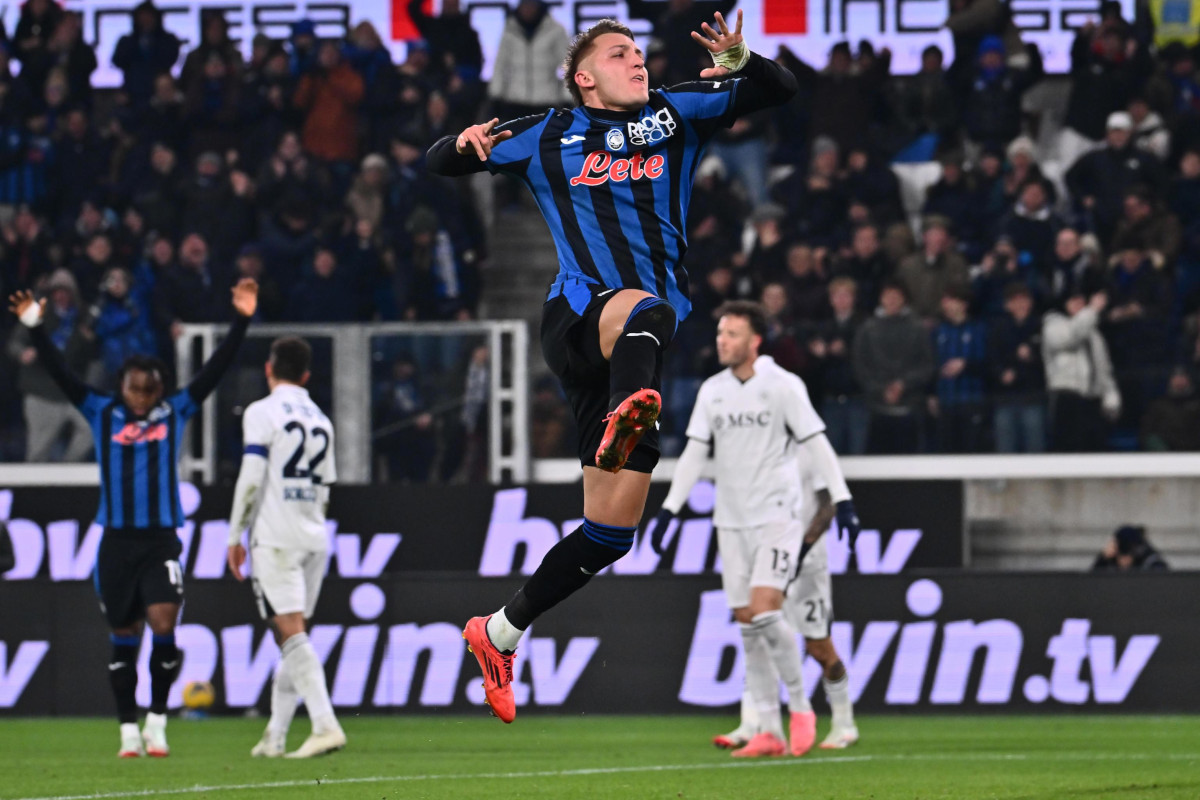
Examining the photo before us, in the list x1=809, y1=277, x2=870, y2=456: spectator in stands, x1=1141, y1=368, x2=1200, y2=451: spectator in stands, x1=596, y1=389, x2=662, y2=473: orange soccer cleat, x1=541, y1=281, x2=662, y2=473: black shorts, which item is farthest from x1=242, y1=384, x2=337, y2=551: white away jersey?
x1=1141, y1=368, x2=1200, y2=451: spectator in stands

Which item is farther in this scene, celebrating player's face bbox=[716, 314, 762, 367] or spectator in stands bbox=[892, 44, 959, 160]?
spectator in stands bbox=[892, 44, 959, 160]

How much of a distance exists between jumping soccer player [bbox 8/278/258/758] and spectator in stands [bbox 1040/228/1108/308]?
7.07 m

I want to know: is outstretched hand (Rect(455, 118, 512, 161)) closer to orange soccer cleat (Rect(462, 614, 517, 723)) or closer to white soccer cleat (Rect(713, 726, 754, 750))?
orange soccer cleat (Rect(462, 614, 517, 723))

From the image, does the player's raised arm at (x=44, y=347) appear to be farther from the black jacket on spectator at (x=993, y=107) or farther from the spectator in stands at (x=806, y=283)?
the black jacket on spectator at (x=993, y=107)

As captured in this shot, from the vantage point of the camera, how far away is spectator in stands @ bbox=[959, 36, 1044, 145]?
52.3 feet

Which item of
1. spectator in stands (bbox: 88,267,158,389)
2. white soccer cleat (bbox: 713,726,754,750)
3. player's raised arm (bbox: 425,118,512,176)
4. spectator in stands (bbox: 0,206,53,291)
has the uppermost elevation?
player's raised arm (bbox: 425,118,512,176)

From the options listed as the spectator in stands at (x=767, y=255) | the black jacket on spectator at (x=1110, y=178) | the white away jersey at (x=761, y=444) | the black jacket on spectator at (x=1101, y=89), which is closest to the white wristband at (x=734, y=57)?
the white away jersey at (x=761, y=444)

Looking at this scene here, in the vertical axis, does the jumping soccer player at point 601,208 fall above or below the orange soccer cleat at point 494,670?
above

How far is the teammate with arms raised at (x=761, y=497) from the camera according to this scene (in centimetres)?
903

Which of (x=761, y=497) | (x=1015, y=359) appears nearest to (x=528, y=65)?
(x=1015, y=359)

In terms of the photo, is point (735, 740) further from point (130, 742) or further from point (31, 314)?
point (31, 314)

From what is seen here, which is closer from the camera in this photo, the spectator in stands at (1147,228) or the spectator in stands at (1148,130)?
the spectator in stands at (1147,228)

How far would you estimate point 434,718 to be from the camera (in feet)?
39.0

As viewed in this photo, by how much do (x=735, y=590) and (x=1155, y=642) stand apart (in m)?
3.77
